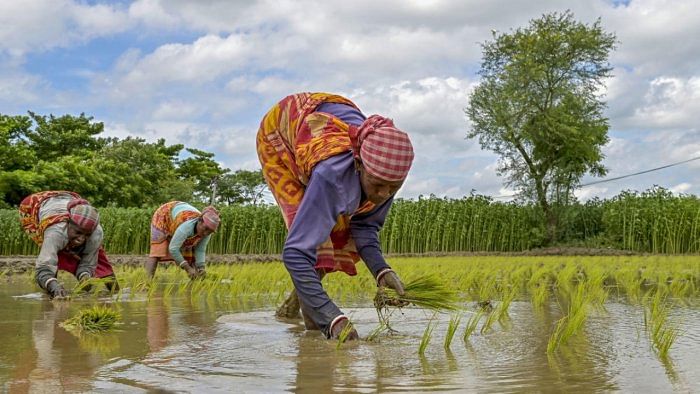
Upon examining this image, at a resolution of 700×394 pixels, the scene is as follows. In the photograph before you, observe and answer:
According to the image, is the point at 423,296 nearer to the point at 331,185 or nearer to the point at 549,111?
the point at 331,185

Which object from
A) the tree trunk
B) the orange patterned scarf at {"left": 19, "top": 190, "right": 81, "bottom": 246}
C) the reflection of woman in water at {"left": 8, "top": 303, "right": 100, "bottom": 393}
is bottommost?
the reflection of woman in water at {"left": 8, "top": 303, "right": 100, "bottom": 393}

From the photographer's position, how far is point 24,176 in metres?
23.1

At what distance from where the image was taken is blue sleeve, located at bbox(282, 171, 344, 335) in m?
2.58

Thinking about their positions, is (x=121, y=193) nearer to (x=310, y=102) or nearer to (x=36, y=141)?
(x=36, y=141)

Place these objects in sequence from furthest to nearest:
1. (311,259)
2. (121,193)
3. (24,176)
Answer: (121,193) → (24,176) → (311,259)

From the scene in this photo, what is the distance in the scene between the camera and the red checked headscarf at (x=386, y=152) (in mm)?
2549

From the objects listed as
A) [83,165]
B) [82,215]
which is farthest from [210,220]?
[83,165]

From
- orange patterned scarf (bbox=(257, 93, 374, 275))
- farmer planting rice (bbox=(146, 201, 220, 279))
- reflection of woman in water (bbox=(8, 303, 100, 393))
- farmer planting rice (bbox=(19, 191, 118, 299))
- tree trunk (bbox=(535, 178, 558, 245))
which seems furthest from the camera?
tree trunk (bbox=(535, 178, 558, 245))

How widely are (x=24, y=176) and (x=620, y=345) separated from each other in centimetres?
2344

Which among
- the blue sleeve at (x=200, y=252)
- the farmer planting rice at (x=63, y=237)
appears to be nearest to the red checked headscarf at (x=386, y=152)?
the farmer planting rice at (x=63, y=237)

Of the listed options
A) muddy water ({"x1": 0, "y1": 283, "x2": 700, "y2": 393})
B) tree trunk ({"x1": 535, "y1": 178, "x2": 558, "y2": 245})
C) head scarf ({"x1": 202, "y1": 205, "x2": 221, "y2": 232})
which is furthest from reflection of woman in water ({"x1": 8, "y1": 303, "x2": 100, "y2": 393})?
tree trunk ({"x1": 535, "y1": 178, "x2": 558, "y2": 245})

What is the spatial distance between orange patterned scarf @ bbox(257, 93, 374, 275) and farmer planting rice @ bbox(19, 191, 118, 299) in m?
2.46

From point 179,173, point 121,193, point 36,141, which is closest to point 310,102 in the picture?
point 121,193

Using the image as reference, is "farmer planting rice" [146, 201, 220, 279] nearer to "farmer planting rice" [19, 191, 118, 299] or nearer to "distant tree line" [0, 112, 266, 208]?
"farmer planting rice" [19, 191, 118, 299]
